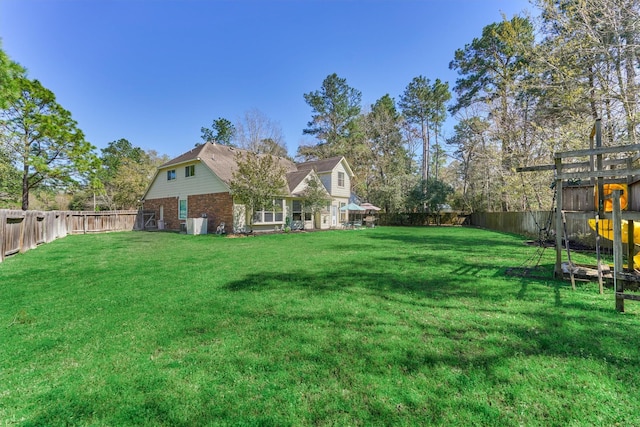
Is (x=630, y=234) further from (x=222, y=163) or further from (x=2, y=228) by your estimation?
(x=222, y=163)

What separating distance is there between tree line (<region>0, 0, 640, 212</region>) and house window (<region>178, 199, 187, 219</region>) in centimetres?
833

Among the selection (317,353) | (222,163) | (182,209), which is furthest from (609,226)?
(182,209)

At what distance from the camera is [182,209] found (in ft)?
64.2

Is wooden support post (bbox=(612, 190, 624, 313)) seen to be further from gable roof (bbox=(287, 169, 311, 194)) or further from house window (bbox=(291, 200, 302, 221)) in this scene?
house window (bbox=(291, 200, 302, 221))

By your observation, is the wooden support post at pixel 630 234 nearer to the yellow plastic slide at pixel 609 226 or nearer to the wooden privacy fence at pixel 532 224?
the yellow plastic slide at pixel 609 226

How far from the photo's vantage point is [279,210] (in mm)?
18047

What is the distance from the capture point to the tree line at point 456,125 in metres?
7.81

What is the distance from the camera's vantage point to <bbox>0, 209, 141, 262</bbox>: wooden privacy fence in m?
8.22

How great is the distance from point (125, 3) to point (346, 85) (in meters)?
28.4

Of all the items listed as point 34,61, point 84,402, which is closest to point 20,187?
point 34,61

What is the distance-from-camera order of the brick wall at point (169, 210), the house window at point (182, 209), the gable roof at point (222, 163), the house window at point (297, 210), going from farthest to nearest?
the house window at point (297, 210) < the brick wall at point (169, 210) < the house window at point (182, 209) < the gable roof at point (222, 163)

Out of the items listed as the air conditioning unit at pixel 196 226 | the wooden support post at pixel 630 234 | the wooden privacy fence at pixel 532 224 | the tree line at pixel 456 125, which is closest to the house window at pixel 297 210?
the air conditioning unit at pixel 196 226

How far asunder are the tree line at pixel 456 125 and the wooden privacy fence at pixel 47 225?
431 centimetres

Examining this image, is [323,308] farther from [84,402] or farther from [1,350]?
[1,350]
